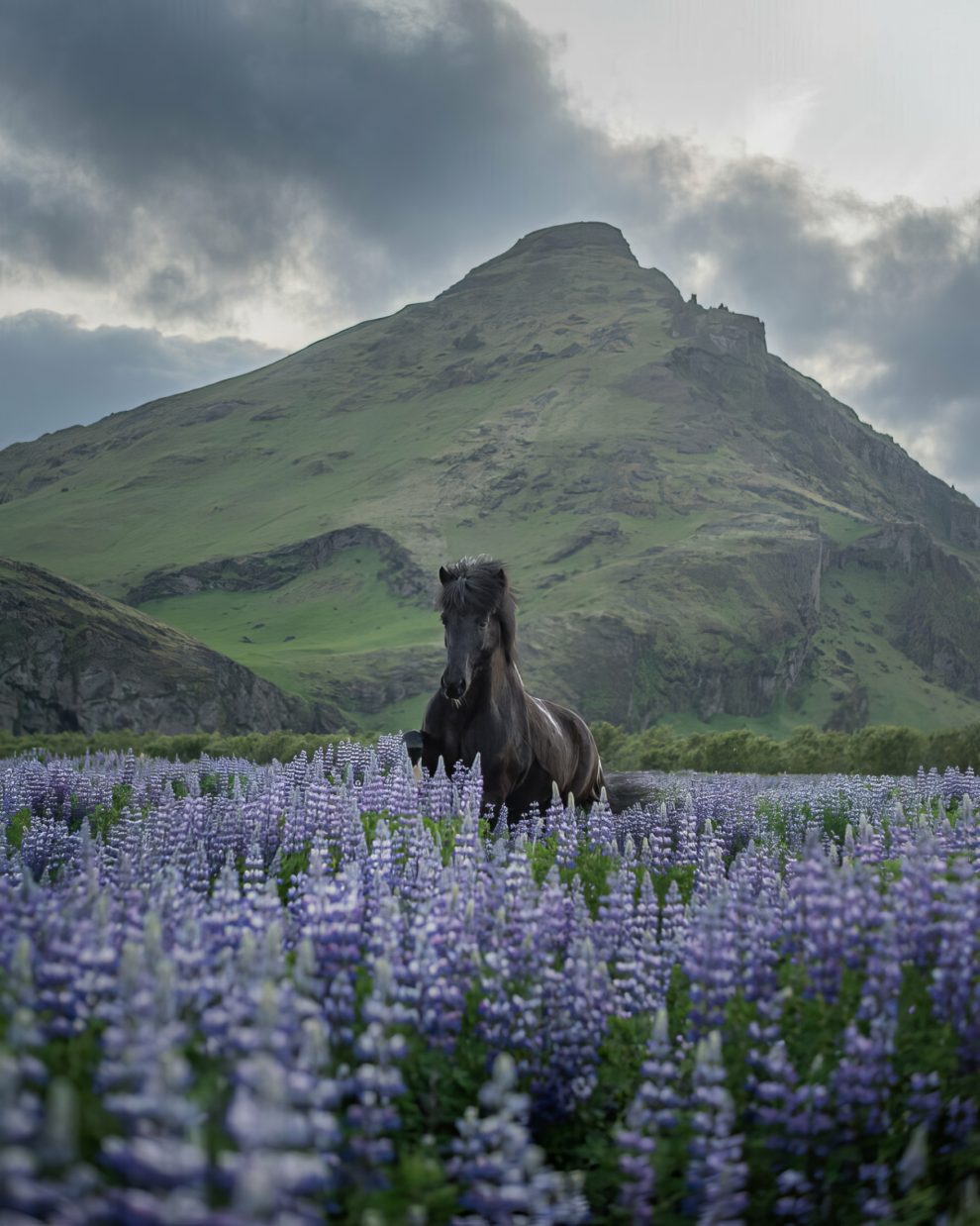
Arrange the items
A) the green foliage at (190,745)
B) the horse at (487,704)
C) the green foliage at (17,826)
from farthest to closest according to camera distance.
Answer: the green foliage at (190,745) < the horse at (487,704) < the green foliage at (17,826)

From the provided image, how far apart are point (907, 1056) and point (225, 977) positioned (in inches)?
105

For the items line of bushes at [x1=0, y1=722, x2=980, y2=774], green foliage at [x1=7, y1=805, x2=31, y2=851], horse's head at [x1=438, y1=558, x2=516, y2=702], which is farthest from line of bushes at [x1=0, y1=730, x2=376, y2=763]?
horse's head at [x1=438, y1=558, x2=516, y2=702]

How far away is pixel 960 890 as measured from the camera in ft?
12.9

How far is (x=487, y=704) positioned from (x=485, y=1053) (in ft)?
21.7

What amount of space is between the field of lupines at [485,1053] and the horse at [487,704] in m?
4.87

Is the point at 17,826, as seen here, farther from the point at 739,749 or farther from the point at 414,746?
the point at 739,749

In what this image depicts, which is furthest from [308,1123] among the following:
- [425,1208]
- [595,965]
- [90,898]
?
[595,965]

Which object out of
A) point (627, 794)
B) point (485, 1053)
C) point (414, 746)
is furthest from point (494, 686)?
point (485, 1053)

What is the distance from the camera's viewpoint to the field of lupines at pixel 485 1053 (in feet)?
8.04

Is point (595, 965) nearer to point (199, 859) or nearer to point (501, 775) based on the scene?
point (199, 859)

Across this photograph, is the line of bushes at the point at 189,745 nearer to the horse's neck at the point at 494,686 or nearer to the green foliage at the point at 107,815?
the green foliage at the point at 107,815

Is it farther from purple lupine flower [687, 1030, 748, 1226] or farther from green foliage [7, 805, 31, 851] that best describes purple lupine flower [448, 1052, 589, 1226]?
green foliage [7, 805, 31, 851]

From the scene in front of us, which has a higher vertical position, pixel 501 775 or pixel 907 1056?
pixel 501 775

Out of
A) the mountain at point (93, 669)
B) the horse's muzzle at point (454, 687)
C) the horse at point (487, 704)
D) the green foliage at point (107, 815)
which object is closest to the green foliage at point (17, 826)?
the green foliage at point (107, 815)
